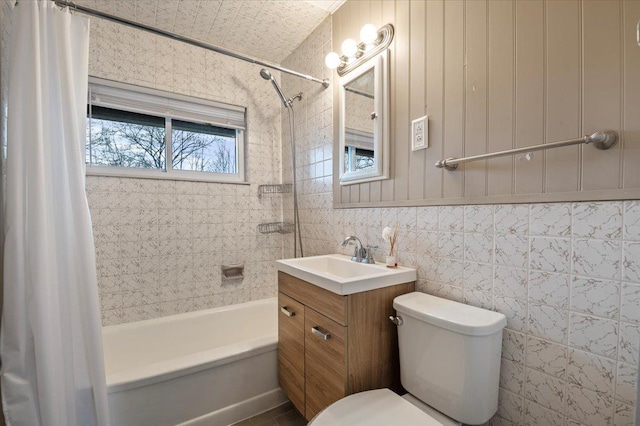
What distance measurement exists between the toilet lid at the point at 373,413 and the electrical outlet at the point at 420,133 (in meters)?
1.05

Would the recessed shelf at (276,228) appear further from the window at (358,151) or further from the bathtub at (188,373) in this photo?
the window at (358,151)

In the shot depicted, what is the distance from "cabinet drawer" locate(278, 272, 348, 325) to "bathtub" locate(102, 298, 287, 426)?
390 mm

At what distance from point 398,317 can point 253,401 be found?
3.44 feet

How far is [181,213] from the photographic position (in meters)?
2.07

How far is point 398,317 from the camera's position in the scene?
3.68 feet

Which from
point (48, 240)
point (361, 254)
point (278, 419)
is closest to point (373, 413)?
point (361, 254)

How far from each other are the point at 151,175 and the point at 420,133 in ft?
5.97

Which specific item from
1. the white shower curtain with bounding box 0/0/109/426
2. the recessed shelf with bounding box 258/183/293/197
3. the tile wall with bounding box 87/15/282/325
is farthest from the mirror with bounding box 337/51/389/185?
the white shower curtain with bounding box 0/0/109/426

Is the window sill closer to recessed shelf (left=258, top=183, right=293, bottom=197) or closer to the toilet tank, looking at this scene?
recessed shelf (left=258, top=183, right=293, bottom=197)

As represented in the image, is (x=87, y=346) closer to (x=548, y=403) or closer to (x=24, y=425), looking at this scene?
(x=24, y=425)

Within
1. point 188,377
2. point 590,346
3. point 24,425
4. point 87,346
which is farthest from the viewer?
point 188,377

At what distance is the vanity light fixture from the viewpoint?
58.1 inches

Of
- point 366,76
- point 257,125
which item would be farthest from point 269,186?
point 366,76

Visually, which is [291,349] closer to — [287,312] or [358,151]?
[287,312]
